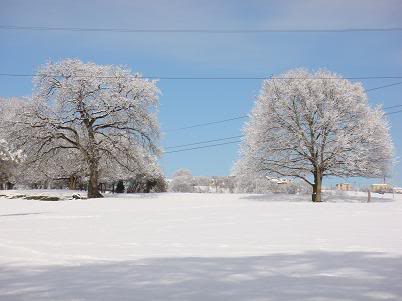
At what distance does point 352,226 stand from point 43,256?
9.50m

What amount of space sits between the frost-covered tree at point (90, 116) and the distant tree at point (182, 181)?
4292cm

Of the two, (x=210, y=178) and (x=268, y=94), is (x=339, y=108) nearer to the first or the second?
(x=268, y=94)

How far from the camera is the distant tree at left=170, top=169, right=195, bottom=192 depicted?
269ft

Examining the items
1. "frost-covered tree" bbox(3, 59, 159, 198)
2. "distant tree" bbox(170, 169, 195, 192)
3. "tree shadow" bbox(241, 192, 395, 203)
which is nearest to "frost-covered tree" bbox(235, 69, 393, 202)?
"tree shadow" bbox(241, 192, 395, 203)

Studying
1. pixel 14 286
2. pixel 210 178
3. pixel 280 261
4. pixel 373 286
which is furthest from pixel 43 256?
pixel 210 178

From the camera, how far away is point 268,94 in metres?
36.2

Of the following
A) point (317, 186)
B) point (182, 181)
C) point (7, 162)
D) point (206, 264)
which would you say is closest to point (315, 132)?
point (317, 186)

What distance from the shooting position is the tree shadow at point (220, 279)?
5.43 metres

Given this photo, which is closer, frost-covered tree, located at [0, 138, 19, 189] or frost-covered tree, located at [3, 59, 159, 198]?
frost-covered tree, located at [0, 138, 19, 189]

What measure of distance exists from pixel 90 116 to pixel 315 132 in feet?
62.6

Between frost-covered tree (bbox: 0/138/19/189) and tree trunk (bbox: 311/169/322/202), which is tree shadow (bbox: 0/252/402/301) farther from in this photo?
tree trunk (bbox: 311/169/322/202)

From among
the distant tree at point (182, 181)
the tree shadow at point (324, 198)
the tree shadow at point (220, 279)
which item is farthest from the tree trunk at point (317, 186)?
the distant tree at point (182, 181)

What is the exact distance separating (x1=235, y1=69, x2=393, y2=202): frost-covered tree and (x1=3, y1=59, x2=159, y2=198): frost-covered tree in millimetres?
9643

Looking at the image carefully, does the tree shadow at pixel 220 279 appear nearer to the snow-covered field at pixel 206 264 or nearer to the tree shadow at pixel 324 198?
the snow-covered field at pixel 206 264
